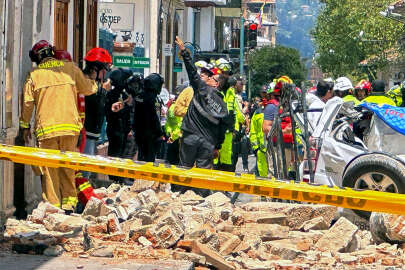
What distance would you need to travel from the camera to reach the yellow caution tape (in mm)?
6051

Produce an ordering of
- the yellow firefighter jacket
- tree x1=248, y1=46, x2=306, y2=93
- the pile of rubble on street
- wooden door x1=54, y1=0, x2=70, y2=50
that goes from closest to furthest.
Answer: the pile of rubble on street < the yellow firefighter jacket < wooden door x1=54, y1=0, x2=70, y2=50 < tree x1=248, y1=46, x2=306, y2=93

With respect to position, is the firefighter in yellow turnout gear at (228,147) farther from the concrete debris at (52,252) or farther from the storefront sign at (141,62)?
the storefront sign at (141,62)

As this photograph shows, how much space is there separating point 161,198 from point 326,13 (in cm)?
5800

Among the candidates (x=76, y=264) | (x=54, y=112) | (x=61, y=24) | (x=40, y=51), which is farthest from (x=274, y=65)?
(x=76, y=264)

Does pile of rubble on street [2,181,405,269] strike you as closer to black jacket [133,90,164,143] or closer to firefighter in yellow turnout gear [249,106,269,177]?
firefighter in yellow turnout gear [249,106,269,177]

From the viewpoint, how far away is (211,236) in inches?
333

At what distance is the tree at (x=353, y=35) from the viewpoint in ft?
187

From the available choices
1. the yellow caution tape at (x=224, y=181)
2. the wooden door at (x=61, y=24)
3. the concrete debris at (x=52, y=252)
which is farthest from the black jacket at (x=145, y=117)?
the yellow caution tape at (x=224, y=181)

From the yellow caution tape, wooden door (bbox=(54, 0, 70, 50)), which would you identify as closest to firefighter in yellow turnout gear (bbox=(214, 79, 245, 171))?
wooden door (bbox=(54, 0, 70, 50))

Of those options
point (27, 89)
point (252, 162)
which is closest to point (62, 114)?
point (27, 89)

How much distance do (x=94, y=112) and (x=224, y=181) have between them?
19.0 ft

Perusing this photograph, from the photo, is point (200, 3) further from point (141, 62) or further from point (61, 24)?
point (61, 24)

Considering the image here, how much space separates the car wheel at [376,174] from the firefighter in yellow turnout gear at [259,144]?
272cm

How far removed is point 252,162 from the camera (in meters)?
24.1
